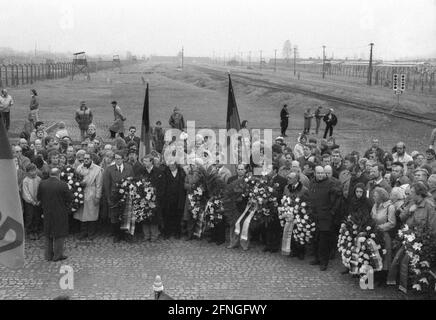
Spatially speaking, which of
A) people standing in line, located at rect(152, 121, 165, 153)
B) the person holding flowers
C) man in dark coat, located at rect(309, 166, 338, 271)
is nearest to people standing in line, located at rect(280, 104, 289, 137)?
people standing in line, located at rect(152, 121, 165, 153)

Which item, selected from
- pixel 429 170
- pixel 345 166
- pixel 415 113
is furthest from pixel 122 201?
pixel 415 113

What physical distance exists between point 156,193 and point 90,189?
132 centimetres

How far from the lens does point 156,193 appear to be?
10.2m

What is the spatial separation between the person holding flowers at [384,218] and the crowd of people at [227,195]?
16mm

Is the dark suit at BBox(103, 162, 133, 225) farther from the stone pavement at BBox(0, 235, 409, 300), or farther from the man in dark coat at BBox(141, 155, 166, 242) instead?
the stone pavement at BBox(0, 235, 409, 300)

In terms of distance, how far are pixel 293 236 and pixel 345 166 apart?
7.64 ft

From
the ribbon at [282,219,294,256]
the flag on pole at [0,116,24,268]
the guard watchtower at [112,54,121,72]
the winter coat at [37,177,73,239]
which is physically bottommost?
the ribbon at [282,219,294,256]

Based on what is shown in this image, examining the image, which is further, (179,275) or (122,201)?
(122,201)

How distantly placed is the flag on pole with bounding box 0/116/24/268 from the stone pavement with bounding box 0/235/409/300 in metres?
2.89

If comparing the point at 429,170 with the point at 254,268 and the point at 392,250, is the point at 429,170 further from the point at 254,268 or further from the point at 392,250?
the point at 254,268

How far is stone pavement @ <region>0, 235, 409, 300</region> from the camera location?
7.91 m

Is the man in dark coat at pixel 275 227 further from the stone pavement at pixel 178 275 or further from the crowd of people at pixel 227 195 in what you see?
the stone pavement at pixel 178 275

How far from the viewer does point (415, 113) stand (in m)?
33.9
